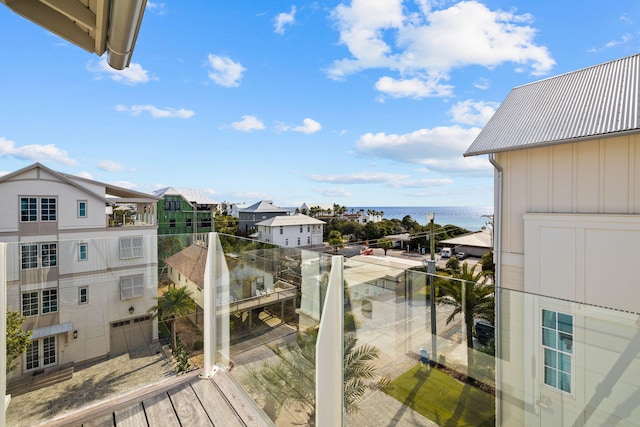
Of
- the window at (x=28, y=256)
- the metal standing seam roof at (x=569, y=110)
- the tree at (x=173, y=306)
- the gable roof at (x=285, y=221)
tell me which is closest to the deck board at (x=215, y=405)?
the tree at (x=173, y=306)

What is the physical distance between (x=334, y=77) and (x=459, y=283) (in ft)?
42.4

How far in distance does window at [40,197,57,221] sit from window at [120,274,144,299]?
25.2 feet

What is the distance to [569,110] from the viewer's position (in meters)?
4.07

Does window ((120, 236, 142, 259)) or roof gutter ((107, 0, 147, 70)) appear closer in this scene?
roof gutter ((107, 0, 147, 70))

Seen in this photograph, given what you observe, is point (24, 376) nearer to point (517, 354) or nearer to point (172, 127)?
point (517, 354)

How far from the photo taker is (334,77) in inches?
491

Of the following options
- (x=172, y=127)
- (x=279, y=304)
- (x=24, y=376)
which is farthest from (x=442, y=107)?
(x=24, y=376)

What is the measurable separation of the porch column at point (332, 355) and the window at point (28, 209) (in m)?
9.29

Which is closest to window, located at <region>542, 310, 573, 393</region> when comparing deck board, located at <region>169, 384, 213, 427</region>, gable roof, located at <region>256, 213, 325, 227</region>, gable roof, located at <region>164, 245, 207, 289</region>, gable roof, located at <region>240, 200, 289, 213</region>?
deck board, located at <region>169, 384, 213, 427</region>

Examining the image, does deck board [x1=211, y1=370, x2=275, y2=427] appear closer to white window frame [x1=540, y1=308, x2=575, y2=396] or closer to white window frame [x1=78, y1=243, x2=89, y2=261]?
white window frame [x1=78, y1=243, x2=89, y2=261]

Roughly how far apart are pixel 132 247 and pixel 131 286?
296 millimetres

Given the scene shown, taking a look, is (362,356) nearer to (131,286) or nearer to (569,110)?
(131,286)

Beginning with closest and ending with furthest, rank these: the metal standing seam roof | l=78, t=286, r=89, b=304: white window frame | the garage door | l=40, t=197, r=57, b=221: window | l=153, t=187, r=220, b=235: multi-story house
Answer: l=78, t=286, r=89, b=304: white window frame → the garage door → the metal standing seam roof → l=40, t=197, r=57, b=221: window → l=153, t=187, r=220, b=235: multi-story house

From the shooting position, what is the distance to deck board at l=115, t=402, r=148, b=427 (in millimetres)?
1676
